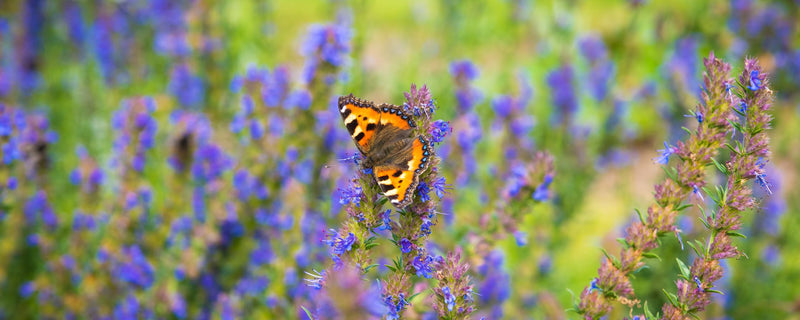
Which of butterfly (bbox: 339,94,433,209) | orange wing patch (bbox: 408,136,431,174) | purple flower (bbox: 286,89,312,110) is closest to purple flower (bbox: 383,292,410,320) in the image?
butterfly (bbox: 339,94,433,209)

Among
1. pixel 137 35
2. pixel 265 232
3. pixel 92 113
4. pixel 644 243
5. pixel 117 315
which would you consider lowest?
pixel 644 243

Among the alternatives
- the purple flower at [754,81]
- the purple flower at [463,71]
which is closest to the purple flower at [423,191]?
the purple flower at [754,81]

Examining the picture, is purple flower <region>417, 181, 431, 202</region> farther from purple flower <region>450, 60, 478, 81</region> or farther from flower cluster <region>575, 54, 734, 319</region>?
purple flower <region>450, 60, 478, 81</region>

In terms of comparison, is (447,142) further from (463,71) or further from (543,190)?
(543,190)

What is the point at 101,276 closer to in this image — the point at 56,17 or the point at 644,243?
the point at 644,243

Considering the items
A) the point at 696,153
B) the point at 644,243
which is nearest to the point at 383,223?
the point at 644,243

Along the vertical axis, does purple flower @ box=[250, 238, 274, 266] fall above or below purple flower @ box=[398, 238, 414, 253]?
above

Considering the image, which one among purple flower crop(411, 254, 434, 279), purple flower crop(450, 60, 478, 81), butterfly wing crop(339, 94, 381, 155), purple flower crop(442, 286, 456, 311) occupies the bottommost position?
purple flower crop(442, 286, 456, 311)
